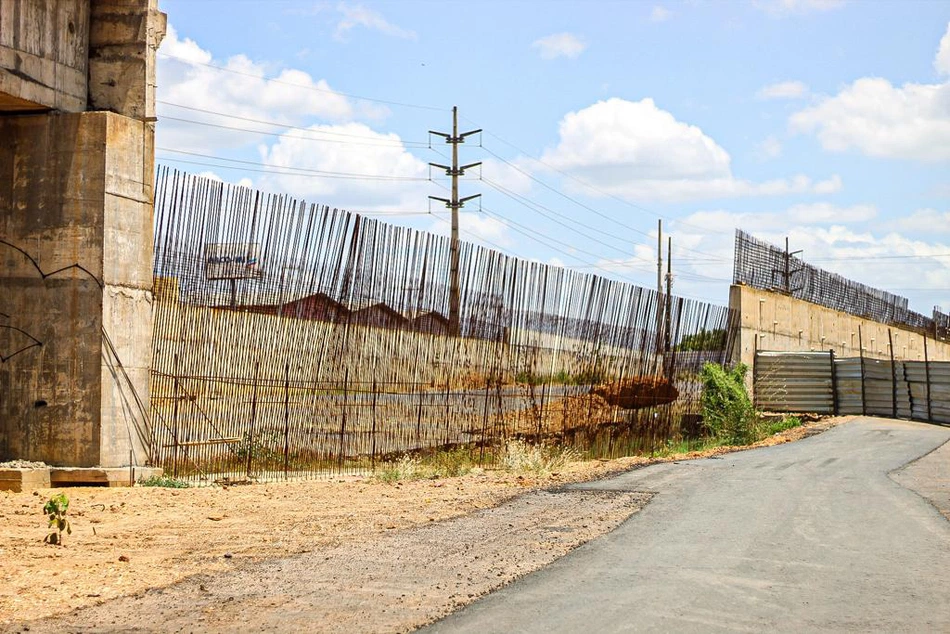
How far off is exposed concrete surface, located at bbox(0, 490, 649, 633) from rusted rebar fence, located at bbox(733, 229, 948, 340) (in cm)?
2239

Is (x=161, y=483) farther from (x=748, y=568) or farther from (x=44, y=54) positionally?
(x=748, y=568)

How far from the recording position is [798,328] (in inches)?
1329

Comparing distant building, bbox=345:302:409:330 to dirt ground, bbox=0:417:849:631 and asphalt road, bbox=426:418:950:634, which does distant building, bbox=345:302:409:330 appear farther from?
asphalt road, bbox=426:418:950:634

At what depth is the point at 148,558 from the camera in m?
7.97

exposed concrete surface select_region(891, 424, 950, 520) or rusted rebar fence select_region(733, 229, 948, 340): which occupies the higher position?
rusted rebar fence select_region(733, 229, 948, 340)

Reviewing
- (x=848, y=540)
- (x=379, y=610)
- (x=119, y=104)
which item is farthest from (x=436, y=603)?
Answer: (x=119, y=104)

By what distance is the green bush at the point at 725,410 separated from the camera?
23406 mm

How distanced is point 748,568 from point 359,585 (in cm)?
289

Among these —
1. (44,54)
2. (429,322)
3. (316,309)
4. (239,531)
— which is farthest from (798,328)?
(239,531)

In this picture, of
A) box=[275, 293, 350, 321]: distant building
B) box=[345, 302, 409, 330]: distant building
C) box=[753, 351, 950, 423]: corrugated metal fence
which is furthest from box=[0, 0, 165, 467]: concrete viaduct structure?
box=[753, 351, 950, 423]: corrugated metal fence

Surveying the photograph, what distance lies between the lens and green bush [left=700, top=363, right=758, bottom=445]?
23406 millimetres

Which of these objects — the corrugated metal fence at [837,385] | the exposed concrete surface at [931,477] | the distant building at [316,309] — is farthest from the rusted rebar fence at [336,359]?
the corrugated metal fence at [837,385]

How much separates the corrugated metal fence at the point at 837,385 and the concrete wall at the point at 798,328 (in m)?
0.84

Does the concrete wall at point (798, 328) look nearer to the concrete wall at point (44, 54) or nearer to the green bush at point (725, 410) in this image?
the green bush at point (725, 410)
